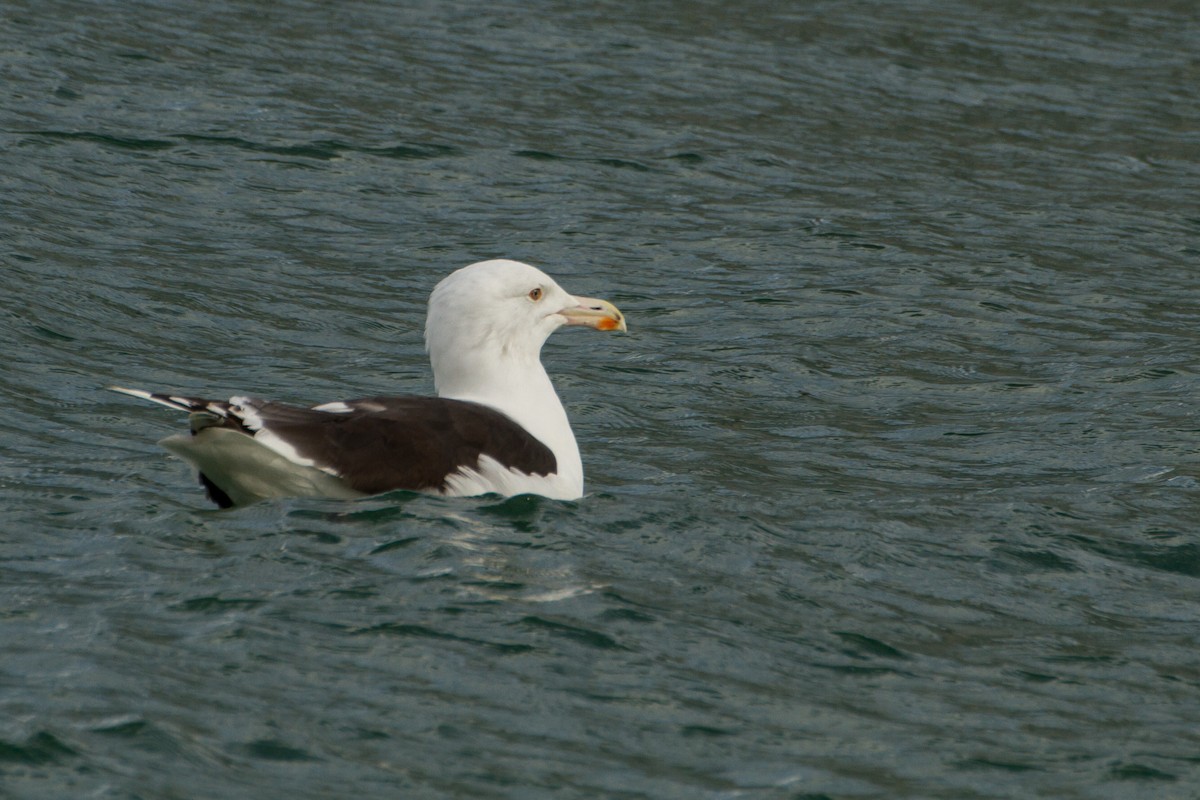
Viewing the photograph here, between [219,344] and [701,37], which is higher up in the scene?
[701,37]

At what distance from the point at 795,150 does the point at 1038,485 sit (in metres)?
7.95

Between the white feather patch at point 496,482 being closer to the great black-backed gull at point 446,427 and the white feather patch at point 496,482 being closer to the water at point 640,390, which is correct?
the great black-backed gull at point 446,427

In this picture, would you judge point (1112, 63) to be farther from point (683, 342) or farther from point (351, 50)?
point (683, 342)

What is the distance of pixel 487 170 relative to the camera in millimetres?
15797

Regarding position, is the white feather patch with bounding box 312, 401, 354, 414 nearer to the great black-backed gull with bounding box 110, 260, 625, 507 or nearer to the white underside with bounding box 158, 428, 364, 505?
the great black-backed gull with bounding box 110, 260, 625, 507

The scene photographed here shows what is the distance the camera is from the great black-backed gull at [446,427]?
7.61m

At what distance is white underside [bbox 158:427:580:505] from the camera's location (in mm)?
7570

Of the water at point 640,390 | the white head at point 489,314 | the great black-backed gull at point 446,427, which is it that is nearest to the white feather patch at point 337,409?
the great black-backed gull at point 446,427

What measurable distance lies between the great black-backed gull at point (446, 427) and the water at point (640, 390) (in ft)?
0.62

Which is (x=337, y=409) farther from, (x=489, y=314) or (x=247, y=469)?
(x=489, y=314)

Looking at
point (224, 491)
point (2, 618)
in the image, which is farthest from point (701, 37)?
point (2, 618)

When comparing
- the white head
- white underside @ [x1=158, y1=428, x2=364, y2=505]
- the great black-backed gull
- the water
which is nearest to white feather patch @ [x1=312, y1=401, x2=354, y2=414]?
the great black-backed gull

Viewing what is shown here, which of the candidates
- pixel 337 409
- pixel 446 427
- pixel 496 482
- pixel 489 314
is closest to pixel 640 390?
pixel 489 314

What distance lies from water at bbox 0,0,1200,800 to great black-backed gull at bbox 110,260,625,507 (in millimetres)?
189
